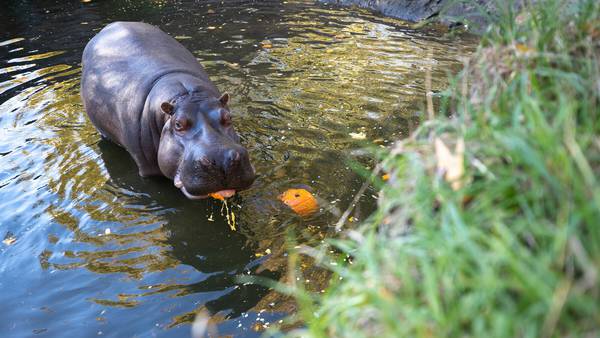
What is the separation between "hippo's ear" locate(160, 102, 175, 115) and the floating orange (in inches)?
47.9

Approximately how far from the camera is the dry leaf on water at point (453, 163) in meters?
2.04

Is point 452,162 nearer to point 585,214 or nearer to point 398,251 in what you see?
point 398,251

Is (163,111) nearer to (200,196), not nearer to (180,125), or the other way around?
(180,125)

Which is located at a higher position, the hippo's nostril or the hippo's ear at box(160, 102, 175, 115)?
the hippo's ear at box(160, 102, 175, 115)

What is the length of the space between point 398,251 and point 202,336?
6.93 ft

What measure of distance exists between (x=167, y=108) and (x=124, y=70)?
53.6 inches

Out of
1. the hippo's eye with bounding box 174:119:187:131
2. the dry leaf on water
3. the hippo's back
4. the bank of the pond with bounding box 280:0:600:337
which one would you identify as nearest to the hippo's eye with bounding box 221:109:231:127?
the hippo's eye with bounding box 174:119:187:131

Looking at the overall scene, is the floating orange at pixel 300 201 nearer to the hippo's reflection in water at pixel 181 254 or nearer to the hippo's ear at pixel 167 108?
the hippo's reflection in water at pixel 181 254

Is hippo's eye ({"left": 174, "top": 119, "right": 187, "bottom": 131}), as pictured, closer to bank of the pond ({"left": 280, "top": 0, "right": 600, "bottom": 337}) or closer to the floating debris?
the floating debris

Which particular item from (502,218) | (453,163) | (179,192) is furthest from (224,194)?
(502,218)

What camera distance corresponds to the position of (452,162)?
207cm

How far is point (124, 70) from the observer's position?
634cm

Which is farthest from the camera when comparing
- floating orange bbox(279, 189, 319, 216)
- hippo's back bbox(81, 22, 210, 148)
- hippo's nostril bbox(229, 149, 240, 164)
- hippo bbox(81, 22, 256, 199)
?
hippo's back bbox(81, 22, 210, 148)

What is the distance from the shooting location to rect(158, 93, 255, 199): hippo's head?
475cm
